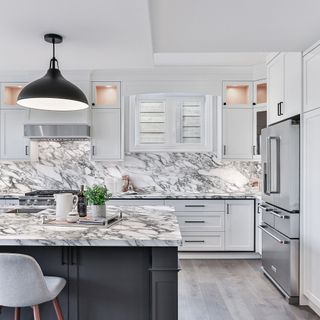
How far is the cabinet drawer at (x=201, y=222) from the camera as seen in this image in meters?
4.48

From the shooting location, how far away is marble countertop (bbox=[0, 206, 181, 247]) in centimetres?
183

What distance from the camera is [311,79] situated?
114 inches

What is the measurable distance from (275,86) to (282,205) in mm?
1331

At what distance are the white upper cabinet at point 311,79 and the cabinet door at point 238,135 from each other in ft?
5.52

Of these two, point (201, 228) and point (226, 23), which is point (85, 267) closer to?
point (226, 23)

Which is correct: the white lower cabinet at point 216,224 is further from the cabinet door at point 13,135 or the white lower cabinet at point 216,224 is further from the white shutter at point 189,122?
the cabinet door at point 13,135

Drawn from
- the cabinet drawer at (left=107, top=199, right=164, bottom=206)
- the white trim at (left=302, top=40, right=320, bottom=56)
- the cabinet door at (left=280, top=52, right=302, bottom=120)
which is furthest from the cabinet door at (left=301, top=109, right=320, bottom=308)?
the cabinet drawer at (left=107, top=199, right=164, bottom=206)

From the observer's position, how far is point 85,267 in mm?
2137

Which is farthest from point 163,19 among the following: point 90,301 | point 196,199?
point 196,199

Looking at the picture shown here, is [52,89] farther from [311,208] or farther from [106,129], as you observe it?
[311,208]

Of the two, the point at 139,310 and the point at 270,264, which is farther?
the point at 270,264

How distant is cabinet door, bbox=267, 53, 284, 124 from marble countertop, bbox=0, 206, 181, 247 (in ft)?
6.16

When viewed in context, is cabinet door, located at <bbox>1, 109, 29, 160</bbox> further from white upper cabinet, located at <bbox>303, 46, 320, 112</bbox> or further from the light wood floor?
white upper cabinet, located at <bbox>303, 46, 320, 112</bbox>

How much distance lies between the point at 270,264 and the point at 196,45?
7.98 ft
